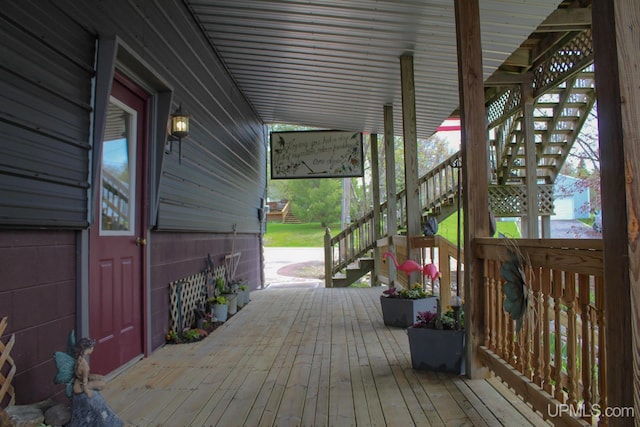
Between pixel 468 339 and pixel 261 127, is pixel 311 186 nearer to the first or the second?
pixel 261 127

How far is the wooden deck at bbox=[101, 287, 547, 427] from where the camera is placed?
220cm

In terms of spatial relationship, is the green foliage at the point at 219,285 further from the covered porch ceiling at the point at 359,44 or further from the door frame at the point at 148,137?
the covered porch ceiling at the point at 359,44

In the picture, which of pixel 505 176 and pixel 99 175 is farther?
pixel 505 176

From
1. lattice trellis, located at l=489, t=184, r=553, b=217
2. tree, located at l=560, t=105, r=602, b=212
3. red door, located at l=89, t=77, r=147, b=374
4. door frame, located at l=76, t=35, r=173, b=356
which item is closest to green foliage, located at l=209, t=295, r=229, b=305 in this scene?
door frame, located at l=76, t=35, r=173, b=356

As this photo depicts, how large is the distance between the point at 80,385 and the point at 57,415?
0.13 meters

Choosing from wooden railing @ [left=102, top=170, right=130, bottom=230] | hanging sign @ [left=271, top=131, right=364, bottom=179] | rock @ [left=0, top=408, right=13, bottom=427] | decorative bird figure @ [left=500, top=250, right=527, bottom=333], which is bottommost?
rock @ [left=0, top=408, right=13, bottom=427]

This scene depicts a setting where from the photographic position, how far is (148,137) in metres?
3.47

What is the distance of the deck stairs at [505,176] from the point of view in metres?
8.66

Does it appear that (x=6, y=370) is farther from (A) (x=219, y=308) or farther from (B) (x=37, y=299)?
(A) (x=219, y=308)

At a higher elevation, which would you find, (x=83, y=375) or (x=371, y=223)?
(x=371, y=223)

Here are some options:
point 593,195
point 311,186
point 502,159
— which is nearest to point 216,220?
point 502,159

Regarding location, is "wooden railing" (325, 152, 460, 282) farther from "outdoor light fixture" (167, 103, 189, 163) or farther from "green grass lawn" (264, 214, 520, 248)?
"green grass lawn" (264, 214, 520, 248)

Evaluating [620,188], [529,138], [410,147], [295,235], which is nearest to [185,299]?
[410,147]

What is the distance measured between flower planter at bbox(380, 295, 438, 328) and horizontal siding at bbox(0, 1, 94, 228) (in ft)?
9.69
